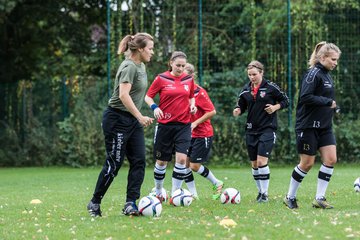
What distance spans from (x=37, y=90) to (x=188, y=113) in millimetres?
10911

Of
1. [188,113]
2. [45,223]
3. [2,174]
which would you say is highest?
[188,113]

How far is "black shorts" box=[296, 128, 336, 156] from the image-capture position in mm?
9047

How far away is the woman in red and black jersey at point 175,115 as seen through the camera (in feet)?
33.3

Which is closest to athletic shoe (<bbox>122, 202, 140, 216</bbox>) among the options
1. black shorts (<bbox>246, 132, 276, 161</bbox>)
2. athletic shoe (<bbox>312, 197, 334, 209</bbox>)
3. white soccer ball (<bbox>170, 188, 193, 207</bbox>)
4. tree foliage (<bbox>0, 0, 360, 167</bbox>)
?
white soccer ball (<bbox>170, 188, 193, 207</bbox>)

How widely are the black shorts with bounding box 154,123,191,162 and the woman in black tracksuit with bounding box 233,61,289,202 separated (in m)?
0.95

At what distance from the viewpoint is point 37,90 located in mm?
20391

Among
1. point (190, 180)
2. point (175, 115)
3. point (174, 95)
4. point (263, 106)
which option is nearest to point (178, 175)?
point (190, 180)

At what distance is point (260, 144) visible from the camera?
1039cm

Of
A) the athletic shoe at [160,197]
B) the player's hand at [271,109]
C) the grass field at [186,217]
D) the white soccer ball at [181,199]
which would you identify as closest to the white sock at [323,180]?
the grass field at [186,217]

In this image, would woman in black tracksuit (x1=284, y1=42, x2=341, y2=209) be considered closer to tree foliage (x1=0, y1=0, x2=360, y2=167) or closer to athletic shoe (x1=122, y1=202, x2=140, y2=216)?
athletic shoe (x1=122, y1=202, x2=140, y2=216)

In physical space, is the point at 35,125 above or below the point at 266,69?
below

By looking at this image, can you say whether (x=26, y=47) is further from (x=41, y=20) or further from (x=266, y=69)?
(x=266, y=69)

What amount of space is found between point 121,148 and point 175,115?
1.93m

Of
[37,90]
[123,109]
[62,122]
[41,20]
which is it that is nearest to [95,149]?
[62,122]
